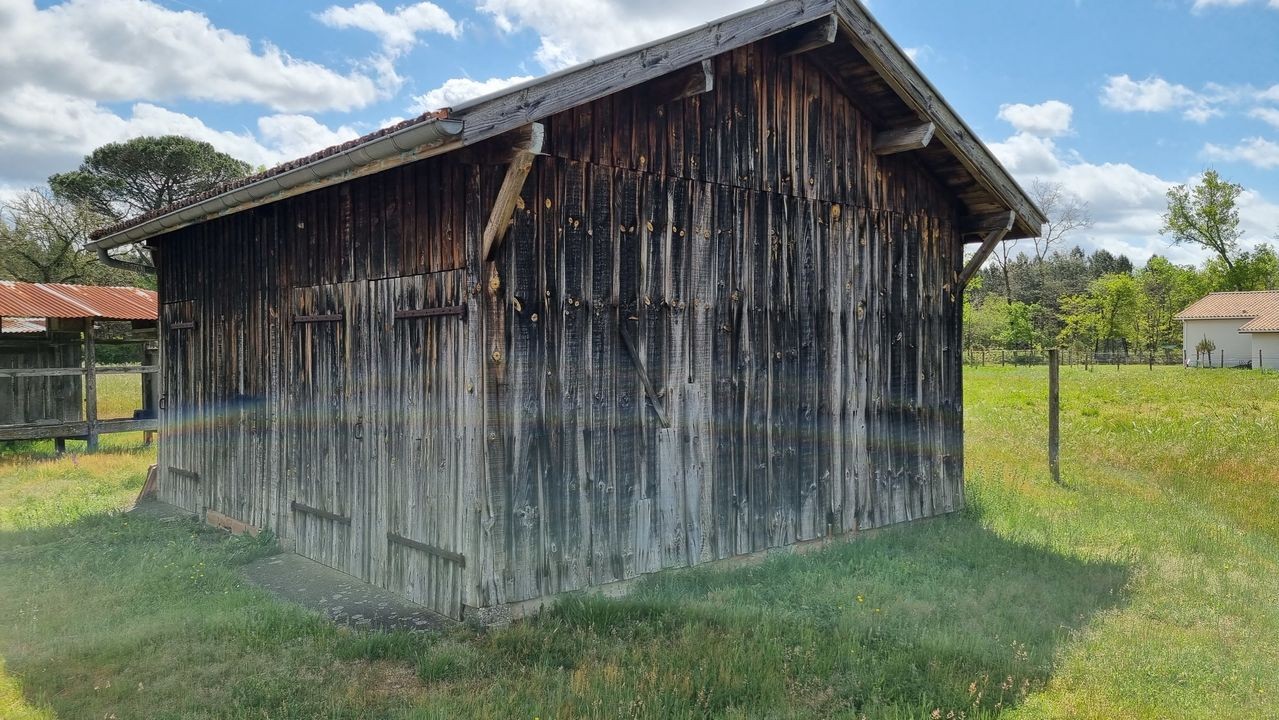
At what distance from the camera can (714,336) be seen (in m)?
6.99

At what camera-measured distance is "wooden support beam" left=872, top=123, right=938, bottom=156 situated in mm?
7879

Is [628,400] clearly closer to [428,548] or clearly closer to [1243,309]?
[428,548]

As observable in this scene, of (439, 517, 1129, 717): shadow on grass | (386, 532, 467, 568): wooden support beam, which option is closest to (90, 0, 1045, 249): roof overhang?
(386, 532, 467, 568): wooden support beam

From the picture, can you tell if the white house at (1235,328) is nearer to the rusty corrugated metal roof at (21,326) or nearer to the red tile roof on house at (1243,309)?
the red tile roof on house at (1243,309)

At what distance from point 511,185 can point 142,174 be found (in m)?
37.9

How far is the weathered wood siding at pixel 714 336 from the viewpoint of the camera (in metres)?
5.92

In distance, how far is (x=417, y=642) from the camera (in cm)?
539

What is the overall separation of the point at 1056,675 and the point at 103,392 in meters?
29.2

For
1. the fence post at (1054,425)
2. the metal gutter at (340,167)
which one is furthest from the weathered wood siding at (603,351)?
the fence post at (1054,425)

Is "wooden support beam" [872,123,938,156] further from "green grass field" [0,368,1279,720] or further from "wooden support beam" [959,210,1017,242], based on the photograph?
"green grass field" [0,368,1279,720]

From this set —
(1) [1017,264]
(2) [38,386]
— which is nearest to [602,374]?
(2) [38,386]

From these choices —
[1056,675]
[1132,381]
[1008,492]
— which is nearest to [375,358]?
[1056,675]

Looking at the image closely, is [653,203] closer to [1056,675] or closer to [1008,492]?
[1056,675]

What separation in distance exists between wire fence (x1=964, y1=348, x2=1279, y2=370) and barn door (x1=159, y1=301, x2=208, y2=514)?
4540 cm
